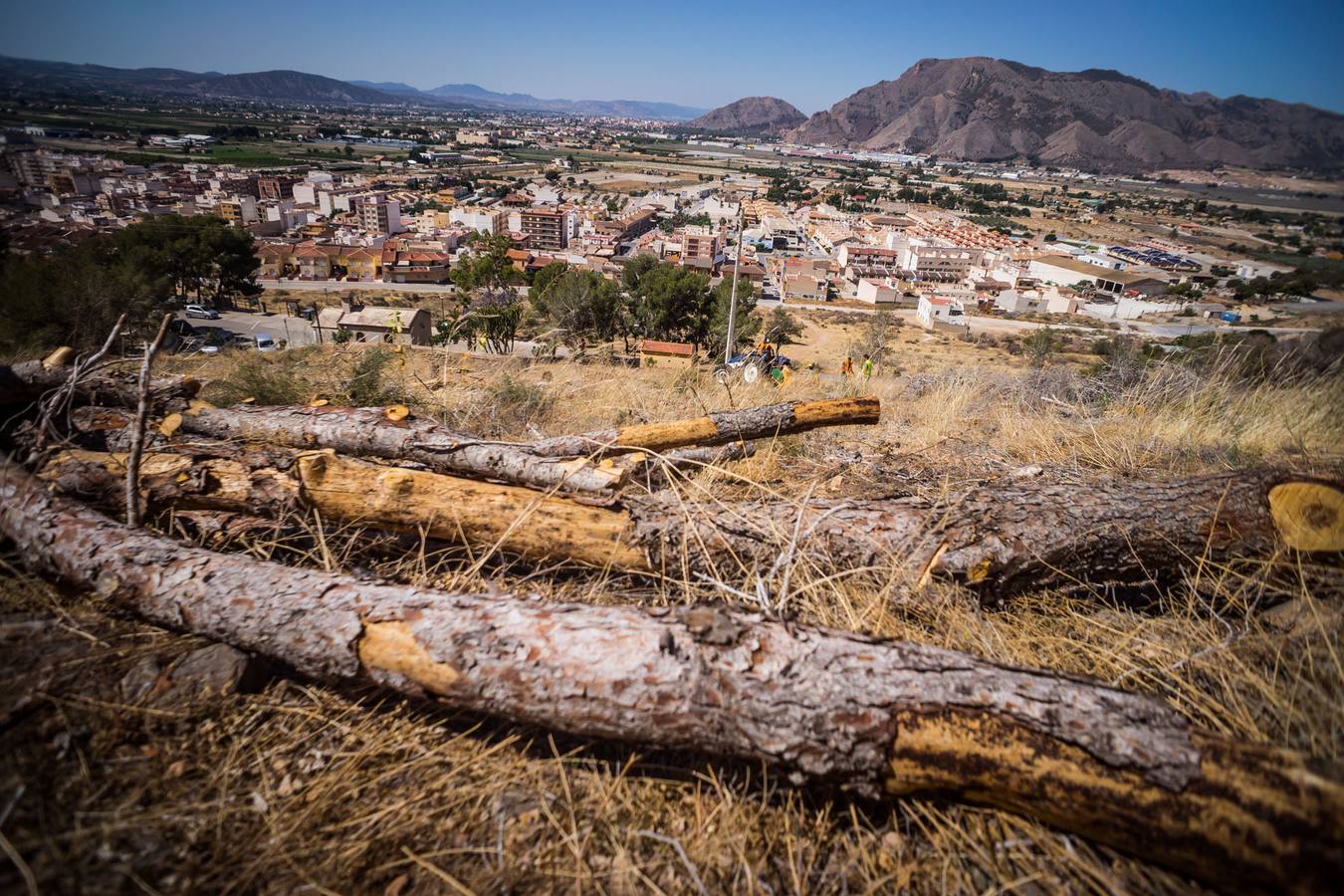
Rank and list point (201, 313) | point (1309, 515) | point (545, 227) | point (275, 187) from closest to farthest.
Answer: point (1309, 515) → point (201, 313) → point (275, 187) → point (545, 227)

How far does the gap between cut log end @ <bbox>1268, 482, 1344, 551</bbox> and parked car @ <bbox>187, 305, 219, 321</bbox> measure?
78.1 feet

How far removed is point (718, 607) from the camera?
1.41 meters

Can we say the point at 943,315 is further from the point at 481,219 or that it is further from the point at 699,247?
the point at 481,219

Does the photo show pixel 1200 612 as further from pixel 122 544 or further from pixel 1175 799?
pixel 122 544

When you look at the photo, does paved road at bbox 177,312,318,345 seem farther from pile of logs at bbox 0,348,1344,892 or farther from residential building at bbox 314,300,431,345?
pile of logs at bbox 0,348,1344,892

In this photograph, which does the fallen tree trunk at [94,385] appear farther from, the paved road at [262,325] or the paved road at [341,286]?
the paved road at [341,286]

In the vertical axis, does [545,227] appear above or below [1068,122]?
below

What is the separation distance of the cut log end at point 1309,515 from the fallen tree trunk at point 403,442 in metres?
2.43

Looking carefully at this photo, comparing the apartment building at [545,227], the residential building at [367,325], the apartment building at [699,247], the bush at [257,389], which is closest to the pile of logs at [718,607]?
the bush at [257,389]

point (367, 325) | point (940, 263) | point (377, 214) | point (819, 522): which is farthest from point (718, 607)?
point (377, 214)

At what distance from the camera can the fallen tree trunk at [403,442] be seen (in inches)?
88.6

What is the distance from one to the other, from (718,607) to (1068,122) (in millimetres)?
99603

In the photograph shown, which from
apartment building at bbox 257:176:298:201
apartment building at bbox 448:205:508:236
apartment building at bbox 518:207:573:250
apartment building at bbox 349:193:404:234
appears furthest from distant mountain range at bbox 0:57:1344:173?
apartment building at bbox 518:207:573:250

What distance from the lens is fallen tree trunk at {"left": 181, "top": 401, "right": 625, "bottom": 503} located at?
88.6 inches
